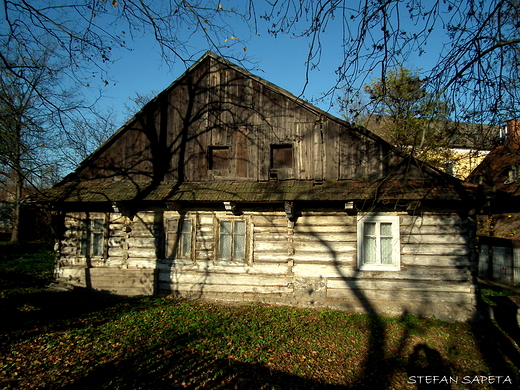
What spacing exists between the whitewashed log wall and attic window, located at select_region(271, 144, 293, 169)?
1558 mm

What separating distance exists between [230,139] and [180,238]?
353cm

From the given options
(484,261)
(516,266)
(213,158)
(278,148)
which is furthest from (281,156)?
(484,261)

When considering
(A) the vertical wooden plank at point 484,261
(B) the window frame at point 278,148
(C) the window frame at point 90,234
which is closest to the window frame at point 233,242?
(B) the window frame at point 278,148

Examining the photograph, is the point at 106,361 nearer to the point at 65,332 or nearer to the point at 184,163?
the point at 65,332

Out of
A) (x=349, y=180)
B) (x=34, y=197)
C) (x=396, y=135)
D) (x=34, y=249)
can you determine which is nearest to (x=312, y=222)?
(x=349, y=180)

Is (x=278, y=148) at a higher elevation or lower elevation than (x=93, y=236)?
higher

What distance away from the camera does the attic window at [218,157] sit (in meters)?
10.2

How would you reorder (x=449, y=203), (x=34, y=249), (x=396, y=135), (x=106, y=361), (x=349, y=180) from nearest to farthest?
1. (x=106, y=361)
2. (x=449, y=203)
3. (x=349, y=180)
4. (x=396, y=135)
5. (x=34, y=249)

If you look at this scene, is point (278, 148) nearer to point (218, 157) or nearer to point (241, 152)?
point (241, 152)

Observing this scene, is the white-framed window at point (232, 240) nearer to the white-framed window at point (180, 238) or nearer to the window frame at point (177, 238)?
the window frame at point (177, 238)

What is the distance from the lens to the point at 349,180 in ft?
30.3

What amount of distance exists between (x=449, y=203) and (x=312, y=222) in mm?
3747

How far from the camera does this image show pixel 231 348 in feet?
21.0

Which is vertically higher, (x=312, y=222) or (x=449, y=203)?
(x=449, y=203)
